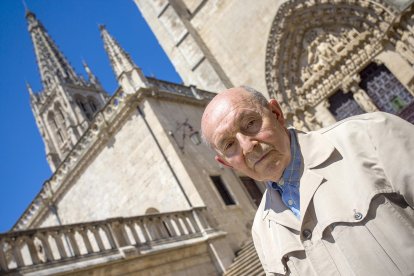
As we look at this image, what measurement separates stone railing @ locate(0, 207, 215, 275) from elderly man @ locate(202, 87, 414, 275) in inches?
200

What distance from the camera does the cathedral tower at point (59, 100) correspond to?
116 ft

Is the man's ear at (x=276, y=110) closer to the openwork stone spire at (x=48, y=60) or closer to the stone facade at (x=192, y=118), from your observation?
the stone facade at (x=192, y=118)

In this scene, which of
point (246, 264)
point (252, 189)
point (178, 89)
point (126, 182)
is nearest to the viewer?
point (246, 264)

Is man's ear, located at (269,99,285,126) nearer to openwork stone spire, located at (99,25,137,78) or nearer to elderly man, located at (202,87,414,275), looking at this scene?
elderly man, located at (202,87,414,275)

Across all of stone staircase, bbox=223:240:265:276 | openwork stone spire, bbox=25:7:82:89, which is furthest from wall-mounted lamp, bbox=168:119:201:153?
openwork stone spire, bbox=25:7:82:89

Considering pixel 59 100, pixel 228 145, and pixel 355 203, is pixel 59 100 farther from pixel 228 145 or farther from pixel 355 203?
pixel 355 203

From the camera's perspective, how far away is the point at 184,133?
1009 cm

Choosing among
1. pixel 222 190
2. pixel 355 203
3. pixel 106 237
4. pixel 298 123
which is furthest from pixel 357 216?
pixel 298 123

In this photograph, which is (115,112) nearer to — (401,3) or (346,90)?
(346,90)

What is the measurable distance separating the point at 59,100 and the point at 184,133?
3231 cm

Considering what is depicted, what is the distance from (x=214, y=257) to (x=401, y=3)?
9516 mm

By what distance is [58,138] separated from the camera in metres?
37.4

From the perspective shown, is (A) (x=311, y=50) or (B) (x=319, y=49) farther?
(A) (x=311, y=50)

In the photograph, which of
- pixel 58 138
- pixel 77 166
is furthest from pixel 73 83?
pixel 77 166
